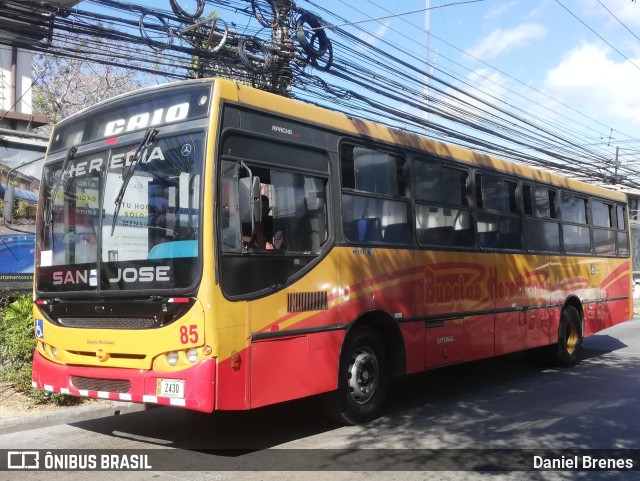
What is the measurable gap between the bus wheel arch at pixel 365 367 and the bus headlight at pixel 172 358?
71.3 inches

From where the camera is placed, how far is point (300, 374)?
5977 millimetres

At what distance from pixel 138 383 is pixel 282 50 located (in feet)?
28.1

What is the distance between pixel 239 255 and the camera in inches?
218

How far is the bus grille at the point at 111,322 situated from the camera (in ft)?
17.9

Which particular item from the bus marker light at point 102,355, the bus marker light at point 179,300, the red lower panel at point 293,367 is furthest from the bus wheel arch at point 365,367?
the bus marker light at point 102,355

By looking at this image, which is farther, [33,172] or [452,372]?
[33,172]

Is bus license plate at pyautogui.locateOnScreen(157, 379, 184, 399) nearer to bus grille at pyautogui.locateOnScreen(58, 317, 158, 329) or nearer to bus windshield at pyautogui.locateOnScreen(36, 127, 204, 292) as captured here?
bus grille at pyautogui.locateOnScreen(58, 317, 158, 329)

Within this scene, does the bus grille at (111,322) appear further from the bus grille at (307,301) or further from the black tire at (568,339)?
the black tire at (568,339)

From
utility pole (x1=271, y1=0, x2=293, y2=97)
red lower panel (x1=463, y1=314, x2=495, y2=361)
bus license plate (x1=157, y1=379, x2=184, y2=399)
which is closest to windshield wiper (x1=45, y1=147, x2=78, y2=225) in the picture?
bus license plate (x1=157, y1=379, x2=184, y2=399)

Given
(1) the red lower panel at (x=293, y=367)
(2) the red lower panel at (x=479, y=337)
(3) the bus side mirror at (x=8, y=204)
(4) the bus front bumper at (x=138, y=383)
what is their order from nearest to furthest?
(4) the bus front bumper at (x=138, y=383) < (1) the red lower panel at (x=293, y=367) < (3) the bus side mirror at (x=8, y=204) < (2) the red lower panel at (x=479, y=337)

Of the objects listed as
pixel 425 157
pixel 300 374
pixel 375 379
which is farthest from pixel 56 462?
pixel 425 157

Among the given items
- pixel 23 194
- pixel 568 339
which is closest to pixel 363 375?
pixel 568 339

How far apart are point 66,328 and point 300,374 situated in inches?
86.9

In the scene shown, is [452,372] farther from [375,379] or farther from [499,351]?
[375,379]
